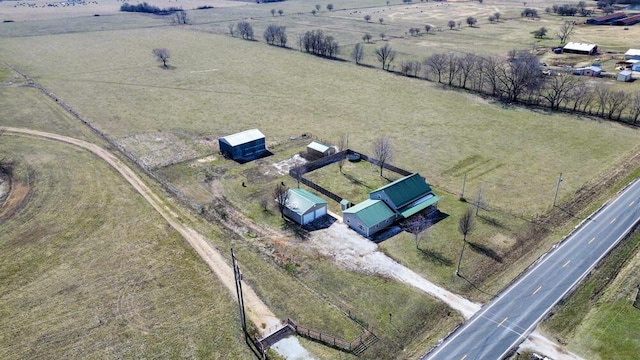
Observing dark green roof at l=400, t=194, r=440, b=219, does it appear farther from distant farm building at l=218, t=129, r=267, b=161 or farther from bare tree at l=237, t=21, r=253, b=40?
bare tree at l=237, t=21, r=253, b=40

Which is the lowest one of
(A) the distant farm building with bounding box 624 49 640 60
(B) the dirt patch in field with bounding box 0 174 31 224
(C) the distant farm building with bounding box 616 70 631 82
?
(B) the dirt patch in field with bounding box 0 174 31 224

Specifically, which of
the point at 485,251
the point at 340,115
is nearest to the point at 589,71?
the point at 340,115

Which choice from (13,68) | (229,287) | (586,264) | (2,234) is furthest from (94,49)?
(586,264)

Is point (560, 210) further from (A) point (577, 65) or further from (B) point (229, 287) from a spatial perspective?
(A) point (577, 65)

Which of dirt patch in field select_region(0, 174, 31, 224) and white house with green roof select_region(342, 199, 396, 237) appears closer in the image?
white house with green roof select_region(342, 199, 396, 237)

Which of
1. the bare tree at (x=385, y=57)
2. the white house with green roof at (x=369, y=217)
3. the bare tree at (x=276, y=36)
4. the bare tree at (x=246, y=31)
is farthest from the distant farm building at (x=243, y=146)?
the bare tree at (x=246, y=31)

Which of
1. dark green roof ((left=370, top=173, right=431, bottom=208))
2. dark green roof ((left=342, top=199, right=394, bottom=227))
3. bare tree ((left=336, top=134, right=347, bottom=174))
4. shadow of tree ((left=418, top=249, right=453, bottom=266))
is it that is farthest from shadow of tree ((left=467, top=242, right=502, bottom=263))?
bare tree ((left=336, top=134, right=347, bottom=174))

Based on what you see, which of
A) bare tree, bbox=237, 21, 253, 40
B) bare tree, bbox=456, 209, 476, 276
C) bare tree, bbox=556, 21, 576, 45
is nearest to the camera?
bare tree, bbox=456, 209, 476, 276
